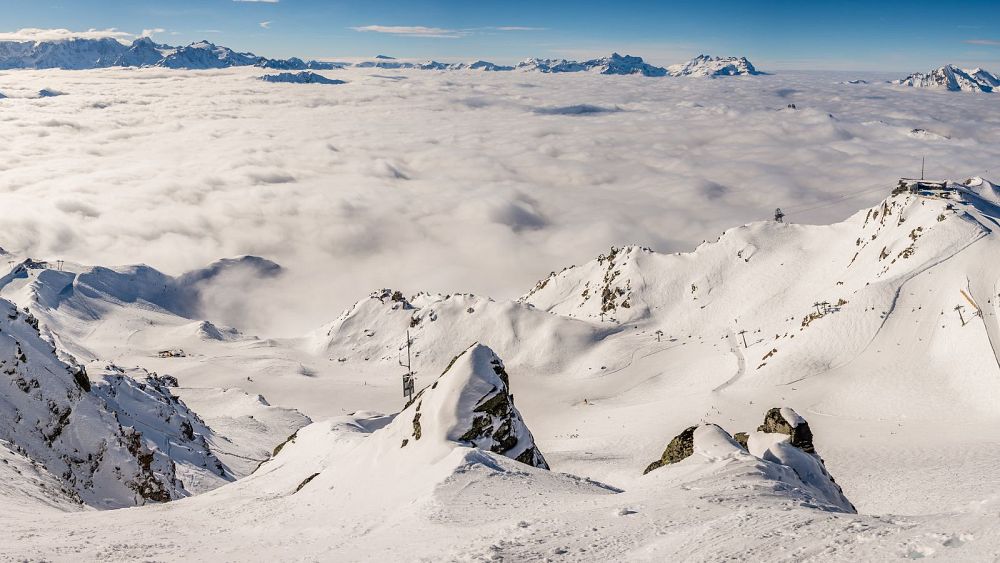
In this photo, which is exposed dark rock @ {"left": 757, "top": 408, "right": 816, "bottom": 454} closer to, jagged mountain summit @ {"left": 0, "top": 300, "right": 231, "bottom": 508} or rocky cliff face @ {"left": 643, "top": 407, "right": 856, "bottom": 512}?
rocky cliff face @ {"left": 643, "top": 407, "right": 856, "bottom": 512}

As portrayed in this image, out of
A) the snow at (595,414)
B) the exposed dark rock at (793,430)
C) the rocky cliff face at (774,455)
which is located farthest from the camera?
the exposed dark rock at (793,430)

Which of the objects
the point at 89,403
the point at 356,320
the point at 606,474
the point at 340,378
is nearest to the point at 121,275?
the point at 356,320

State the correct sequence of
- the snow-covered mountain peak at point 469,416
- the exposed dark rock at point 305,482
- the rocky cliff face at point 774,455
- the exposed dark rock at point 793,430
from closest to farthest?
1. the rocky cliff face at point 774,455
2. the snow-covered mountain peak at point 469,416
3. the exposed dark rock at point 793,430
4. the exposed dark rock at point 305,482

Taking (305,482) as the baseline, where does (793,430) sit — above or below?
above

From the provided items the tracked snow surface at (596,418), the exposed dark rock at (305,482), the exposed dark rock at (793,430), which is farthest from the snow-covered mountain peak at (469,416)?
the exposed dark rock at (793,430)

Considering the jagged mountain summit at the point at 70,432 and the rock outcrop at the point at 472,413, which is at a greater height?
the rock outcrop at the point at 472,413

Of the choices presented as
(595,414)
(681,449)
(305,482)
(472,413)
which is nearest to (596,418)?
(595,414)


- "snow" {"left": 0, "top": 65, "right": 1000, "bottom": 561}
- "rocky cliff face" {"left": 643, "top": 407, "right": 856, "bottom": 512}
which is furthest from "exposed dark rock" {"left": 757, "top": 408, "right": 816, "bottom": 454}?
"snow" {"left": 0, "top": 65, "right": 1000, "bottom": 561}

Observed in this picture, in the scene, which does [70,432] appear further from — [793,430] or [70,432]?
[793,430]

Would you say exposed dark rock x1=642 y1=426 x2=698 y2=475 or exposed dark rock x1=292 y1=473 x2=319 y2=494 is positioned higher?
exposed dark rock x1=642 y1=426 x2=698 y2=475

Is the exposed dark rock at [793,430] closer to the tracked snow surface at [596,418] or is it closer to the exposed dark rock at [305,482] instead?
the tracked snow surface at [596,418]
